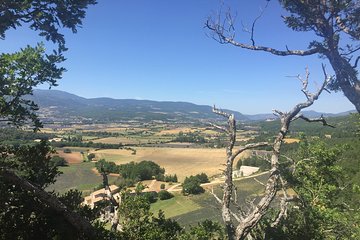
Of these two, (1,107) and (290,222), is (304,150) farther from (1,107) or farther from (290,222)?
(1,107)

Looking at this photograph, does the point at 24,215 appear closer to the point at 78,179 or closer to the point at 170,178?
the point at 78,179

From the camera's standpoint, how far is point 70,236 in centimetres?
732

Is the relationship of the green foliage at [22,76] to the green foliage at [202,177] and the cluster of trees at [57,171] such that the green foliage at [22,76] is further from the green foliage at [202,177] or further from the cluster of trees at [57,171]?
the green foliage at [202,177]

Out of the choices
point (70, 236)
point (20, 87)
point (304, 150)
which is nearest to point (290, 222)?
point (70, 236)

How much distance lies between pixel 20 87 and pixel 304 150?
1806 cm

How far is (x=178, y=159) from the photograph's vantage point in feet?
294

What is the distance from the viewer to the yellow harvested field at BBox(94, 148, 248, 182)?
75438 mm

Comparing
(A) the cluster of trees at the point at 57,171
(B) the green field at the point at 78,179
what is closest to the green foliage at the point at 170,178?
(B) the green field at the point at 78,179

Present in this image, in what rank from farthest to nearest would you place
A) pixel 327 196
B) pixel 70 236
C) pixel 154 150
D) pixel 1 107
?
pixel 154 150, pixel 327 196, pixel 1 107, pixel 70 236

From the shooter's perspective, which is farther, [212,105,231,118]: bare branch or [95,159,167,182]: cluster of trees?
[95,159,167,182]: cluster of trees

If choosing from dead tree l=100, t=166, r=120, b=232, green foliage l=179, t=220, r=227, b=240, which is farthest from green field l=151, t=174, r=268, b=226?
dead tree l=100, t=166, r=120, b=232

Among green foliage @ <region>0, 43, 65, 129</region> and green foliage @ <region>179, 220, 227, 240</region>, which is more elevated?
green foliage @ <region>0, 43, 65, 129</region>

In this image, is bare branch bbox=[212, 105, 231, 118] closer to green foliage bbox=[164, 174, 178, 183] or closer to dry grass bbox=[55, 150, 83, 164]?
green foliage bbox=[164, 174, 178, 183]

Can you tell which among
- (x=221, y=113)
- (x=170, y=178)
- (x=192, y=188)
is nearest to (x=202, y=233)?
(x=221, y=113)
